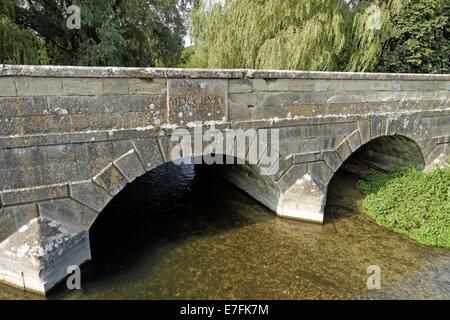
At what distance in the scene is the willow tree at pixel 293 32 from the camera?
30.7 ft

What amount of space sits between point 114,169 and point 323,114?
3885 mm

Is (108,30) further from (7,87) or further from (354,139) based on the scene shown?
A: (354,139)

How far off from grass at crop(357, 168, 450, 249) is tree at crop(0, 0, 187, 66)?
8841 mm

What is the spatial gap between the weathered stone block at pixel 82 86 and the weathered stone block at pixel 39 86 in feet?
0.26

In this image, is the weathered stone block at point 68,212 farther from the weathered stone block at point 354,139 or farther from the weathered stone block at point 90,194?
the weathered stone block at point 354,139

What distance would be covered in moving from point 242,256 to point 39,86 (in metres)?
3.85

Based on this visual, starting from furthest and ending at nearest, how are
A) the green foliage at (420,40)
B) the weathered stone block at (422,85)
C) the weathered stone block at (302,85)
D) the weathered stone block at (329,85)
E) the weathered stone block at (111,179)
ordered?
the green foliage at (420,40) < the weathered stone block at (422,85) < the weathered stone block at (329,85) < the weathered stone block at (302,85) < the weathered stone block at (111,179)

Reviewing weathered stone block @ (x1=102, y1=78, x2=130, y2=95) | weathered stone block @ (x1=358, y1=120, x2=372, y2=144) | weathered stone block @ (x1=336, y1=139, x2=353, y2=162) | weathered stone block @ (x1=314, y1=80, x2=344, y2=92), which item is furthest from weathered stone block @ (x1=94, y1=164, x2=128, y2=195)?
weathered stone block @ (x1=358, y1=120, x2=372, y2=144)

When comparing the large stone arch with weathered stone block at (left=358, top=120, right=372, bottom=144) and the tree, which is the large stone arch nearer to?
weathered stone block at (left=358, top=120, right=372, bottom=144)

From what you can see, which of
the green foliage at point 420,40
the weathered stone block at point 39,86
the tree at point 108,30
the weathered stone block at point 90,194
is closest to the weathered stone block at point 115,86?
the weathered stone block at point 39,86

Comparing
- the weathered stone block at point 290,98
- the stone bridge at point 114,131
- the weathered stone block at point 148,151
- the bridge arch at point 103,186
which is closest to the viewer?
the stone bridge at point 114,131

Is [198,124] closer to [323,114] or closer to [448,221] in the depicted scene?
[323,114]

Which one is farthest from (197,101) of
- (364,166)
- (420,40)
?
(420,40)

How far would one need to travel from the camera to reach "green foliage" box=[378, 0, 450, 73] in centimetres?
1097
